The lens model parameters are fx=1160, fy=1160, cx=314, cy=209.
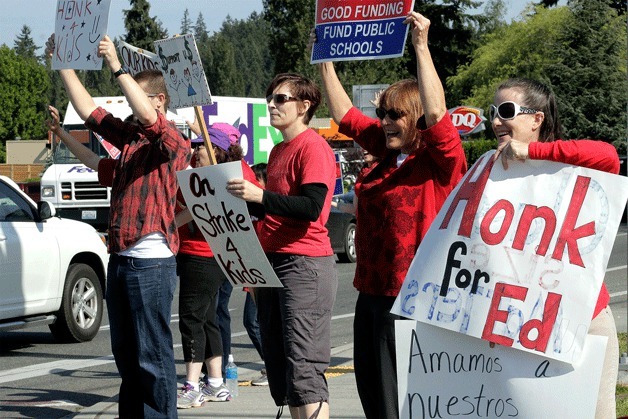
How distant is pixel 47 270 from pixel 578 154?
7510mm

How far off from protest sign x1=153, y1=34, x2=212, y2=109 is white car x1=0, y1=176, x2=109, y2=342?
12.9 ft

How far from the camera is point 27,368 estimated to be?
968 cm

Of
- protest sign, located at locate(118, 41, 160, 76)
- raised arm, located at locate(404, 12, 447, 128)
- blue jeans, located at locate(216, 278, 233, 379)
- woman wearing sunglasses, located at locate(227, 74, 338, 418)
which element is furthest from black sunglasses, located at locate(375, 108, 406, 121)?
blue jeans, located at locate(216, 278, 233, 379)

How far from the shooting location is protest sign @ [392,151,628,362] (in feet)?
12.7

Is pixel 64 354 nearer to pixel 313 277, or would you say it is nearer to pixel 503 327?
pixel 313 277

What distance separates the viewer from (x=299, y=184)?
5.27m

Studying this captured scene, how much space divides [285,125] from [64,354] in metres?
5.64

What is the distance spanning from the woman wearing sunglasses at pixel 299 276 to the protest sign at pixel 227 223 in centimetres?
8

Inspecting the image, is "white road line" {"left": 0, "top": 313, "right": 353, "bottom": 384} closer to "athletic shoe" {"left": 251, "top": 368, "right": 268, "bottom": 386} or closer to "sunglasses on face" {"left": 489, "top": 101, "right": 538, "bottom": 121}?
"athletic shoe" {"left": 251, "top": 368, "right": 268, "bottom": 386}

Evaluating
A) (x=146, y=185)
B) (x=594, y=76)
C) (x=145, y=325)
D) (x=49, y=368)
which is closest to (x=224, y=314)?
(x=49, y=368)

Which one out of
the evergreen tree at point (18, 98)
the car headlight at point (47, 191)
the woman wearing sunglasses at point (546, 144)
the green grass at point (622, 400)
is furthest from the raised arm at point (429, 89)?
the evergreen tree at point (18, 98)

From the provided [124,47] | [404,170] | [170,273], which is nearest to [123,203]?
[170,273]

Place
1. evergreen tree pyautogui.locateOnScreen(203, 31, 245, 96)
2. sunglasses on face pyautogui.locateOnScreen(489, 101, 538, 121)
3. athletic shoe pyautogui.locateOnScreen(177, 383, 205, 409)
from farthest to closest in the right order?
evergreen tree pyautogui.locateOnScreen(203, 31, 245, 96) < athletic shoe pyautogui.locateOnScreen(177, 383, 205, 409) < sunglasses on face pyautogui.locateOnScreen(489, 101, 538, 121)

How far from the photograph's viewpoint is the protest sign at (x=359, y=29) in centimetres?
514
